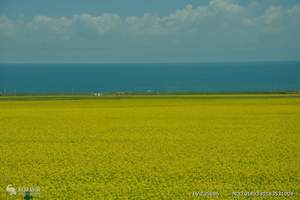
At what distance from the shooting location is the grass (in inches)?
541

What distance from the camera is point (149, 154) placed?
62.2 feet

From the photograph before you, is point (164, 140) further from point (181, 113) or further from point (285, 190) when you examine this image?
point (181, 113)

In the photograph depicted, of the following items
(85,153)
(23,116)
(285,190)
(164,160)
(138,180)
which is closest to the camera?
(285,190)

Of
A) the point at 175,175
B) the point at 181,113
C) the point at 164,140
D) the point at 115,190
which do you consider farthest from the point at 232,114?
the point at 115,190

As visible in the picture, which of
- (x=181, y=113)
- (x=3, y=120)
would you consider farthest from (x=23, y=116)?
(x=181, y=113)

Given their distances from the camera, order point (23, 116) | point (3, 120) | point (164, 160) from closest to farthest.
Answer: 1. point (164, 160)
2. point (3, 120)
3. point (23, 116)

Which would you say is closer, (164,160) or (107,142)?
(164,160)

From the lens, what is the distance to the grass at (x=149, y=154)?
13742 mm

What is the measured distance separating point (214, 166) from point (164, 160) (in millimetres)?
2174

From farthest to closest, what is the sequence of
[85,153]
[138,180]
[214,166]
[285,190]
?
1. [85,153]
2. [214,166]
3. [138,180]
4. [285,190]

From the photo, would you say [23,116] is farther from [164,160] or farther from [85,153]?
[164,160]

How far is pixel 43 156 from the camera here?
18.7 m

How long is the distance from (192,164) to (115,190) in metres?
4.24

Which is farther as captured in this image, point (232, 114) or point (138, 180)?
point (232, 114)
